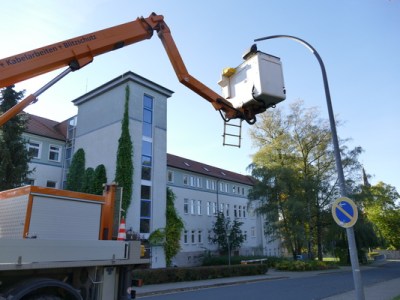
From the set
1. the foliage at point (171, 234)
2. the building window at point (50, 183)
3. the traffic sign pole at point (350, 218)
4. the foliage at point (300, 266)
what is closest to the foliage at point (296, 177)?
the foliage at point (300, 266)

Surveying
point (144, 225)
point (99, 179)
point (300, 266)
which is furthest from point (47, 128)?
point (300, 266)

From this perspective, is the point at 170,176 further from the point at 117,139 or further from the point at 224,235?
the point at 117,139

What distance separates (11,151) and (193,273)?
12.8 m

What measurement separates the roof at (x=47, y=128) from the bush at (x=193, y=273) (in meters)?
17.3

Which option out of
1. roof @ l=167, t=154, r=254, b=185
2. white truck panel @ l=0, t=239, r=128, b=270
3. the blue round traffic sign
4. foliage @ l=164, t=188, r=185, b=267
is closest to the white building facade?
foliage @ l=164, t=188, r=185, b=267

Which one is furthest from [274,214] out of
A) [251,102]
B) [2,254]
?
[2,254]

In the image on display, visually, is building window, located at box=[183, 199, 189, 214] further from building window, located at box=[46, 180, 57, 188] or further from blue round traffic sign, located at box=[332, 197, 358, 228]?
blue round traffic sign, located at box=[332, 197, 358, 228]

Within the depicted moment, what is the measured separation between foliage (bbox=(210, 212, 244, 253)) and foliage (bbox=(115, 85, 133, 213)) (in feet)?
62.3

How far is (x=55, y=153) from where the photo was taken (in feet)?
108

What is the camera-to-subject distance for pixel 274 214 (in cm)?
3644

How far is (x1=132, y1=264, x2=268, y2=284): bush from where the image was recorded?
2049 cm

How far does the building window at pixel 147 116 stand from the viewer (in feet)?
99.7

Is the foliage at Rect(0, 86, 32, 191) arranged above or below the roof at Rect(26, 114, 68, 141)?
below

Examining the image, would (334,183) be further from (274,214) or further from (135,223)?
(135,223)
